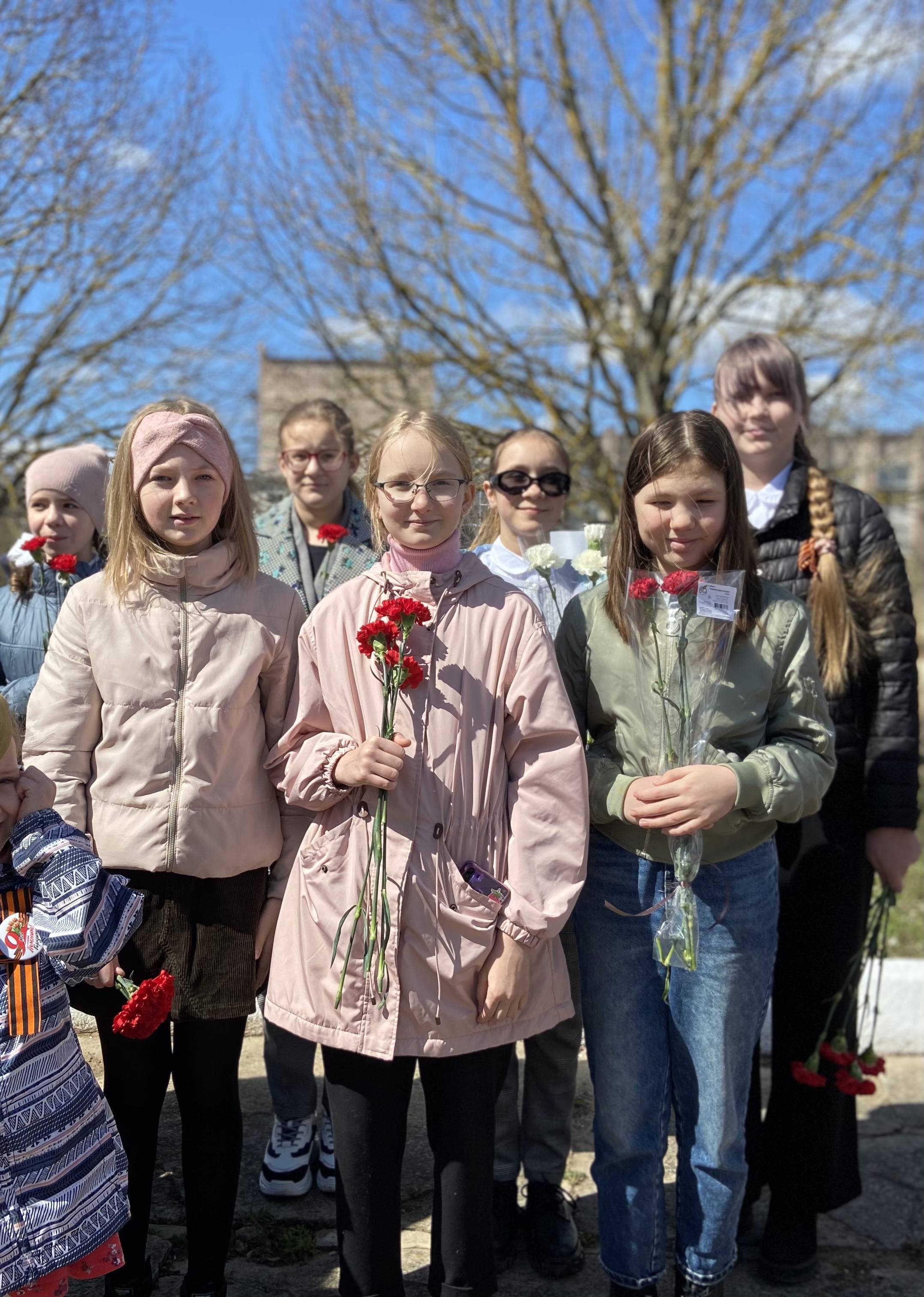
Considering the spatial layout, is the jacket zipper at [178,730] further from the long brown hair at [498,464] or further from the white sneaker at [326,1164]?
the white sneaker at [326,1164]

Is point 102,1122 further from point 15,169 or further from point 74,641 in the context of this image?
point 15,169

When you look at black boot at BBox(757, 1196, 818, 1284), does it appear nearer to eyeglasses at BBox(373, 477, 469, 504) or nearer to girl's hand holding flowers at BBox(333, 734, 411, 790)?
girl's hand holding flowers at BBox(333, 734, 411, 790)

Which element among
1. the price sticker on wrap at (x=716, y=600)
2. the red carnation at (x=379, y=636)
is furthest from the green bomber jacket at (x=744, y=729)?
the red carnation at (x=379, y=636)

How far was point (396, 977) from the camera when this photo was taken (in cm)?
221

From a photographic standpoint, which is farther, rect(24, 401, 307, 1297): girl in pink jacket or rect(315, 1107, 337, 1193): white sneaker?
rect(315, 1107, 337, 1193): white sneaker

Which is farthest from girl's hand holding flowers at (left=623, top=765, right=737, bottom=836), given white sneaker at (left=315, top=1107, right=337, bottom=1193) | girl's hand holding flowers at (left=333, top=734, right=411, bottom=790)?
white sneaker at (left=315, top=1107, right=337, bottom=1193)

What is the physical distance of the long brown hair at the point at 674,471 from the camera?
8.11 feet

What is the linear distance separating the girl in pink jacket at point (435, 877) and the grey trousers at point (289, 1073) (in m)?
0.81

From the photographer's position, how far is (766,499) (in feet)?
10.2

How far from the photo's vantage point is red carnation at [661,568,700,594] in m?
2.33

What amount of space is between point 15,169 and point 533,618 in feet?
21.8

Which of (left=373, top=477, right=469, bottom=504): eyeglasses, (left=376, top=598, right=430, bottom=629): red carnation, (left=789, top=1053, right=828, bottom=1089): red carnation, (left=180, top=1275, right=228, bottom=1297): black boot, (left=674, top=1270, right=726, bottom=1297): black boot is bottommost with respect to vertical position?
(left=180, top=1275, right=228, bottom=1297): black boot

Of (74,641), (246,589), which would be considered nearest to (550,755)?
(246,589)

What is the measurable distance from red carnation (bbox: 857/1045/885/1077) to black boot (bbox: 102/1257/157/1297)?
180 centimetres
